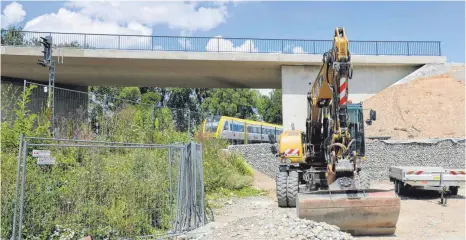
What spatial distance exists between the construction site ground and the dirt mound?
7.71 metres

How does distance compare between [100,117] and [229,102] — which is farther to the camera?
[229,102]

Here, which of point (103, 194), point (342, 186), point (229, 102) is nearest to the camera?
point (103, 194)

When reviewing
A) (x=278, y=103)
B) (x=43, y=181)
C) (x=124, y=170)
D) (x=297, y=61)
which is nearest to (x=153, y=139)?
(x=124, y=170)

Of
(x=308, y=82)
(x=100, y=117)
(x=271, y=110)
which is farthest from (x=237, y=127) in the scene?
(x=271, y=110)

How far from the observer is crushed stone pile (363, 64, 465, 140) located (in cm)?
2556

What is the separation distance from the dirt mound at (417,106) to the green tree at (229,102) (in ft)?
95.4

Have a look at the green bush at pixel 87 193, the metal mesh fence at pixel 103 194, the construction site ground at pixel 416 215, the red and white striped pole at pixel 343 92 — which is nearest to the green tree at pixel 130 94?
the construction site ground at pixel 416 215

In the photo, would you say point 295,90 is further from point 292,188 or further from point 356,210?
point 356,210

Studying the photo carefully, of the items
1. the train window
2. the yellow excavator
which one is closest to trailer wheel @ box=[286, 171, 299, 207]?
the yellow excavator

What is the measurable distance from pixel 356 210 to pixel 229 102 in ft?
155

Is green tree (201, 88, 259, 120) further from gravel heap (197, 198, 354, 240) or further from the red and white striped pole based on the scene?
gravel heap (197, 198, 354, 240)

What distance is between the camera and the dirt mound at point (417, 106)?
2553 cm

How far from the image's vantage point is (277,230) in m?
7.67

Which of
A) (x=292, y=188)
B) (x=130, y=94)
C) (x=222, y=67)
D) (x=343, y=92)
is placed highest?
(x=130, y=94)
